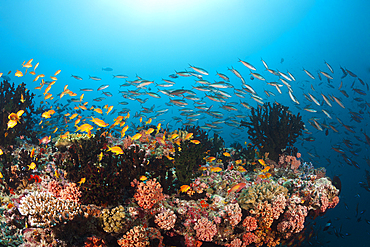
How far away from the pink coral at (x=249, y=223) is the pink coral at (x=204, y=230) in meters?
1.03

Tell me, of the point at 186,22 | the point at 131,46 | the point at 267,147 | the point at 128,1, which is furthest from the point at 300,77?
the point at 267,147

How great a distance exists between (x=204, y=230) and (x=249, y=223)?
133 centimetres

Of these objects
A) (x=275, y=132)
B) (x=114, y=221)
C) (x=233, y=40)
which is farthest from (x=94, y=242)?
(x=233, y=40)

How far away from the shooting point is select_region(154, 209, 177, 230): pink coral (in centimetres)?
411

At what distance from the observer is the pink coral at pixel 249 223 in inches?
182

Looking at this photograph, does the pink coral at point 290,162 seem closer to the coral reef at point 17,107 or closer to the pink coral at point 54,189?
the pink coral at point 54,189

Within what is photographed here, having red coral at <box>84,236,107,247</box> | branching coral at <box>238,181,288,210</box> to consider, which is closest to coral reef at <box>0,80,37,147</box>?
red coral at <box>84,236,107,247</box>

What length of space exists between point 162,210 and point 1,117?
9276 mm

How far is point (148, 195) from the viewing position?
433 cm

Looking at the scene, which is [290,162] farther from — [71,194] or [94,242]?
[71,194]

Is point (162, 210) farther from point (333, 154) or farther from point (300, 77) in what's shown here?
point (300, 77)

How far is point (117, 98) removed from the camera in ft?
416

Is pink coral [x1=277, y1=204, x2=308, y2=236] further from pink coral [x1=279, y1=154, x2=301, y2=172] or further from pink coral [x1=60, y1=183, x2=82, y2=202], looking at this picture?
pink coral [x1=60, y1=183, x2=82, y2=202]

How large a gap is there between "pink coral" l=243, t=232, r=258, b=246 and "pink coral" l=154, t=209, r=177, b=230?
211 cm
